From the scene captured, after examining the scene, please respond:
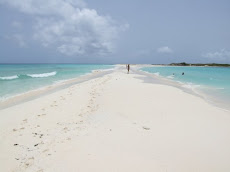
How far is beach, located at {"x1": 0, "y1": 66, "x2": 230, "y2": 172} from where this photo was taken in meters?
3.96

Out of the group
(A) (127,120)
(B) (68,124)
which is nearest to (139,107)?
(A) (127,120)

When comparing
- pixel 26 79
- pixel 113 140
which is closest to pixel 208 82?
pixel 113 140

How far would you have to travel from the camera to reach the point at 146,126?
244 inches

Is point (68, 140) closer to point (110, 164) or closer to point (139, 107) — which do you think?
point (110, 164)

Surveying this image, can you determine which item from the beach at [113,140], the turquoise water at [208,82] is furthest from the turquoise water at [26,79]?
the turquoise water at [208,82]

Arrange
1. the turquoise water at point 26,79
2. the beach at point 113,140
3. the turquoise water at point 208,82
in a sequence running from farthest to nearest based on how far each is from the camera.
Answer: the turquoise water at point 26,79, the turquoise water at point 208,82, the beach at point 113,140

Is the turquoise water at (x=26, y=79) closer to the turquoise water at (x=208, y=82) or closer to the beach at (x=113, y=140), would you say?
the beach at (x=113, y=140)

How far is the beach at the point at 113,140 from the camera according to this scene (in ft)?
13.0

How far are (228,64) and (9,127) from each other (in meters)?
166

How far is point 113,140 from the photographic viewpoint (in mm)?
5098

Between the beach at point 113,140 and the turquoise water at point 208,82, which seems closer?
the beach at point 113,140

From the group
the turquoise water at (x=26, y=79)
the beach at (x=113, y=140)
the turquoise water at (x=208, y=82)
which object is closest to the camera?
the beach at (x=113, y=140)

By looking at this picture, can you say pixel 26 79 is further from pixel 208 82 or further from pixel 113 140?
pixel 208 82

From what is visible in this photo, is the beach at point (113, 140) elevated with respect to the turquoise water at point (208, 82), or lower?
elevated
